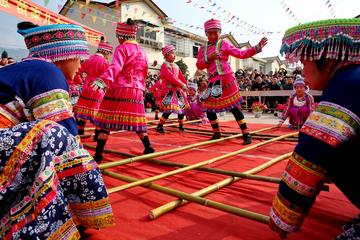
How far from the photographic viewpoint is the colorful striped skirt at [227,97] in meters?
4.16

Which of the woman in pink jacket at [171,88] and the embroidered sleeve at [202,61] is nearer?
the embroidered sleeve at [202,61]

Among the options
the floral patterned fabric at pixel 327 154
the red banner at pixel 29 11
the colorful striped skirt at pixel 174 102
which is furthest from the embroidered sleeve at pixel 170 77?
the floral patterned fabric at pixel 327 154

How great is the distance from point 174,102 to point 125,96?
8.09 ft

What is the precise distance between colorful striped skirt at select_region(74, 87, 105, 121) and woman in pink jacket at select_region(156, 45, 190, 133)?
4.34 ft

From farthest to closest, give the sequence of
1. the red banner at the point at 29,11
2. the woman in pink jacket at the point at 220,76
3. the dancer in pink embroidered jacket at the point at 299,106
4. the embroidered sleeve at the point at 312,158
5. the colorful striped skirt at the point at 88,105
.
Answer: the red banner at the point at 29,11 < the dancer in pink embroidered jacket at the point at 299,106 < the colorful striped skirt at the point at 88,105 < the woman in pink jacket at the point at 220,76 < the embroidered sleeve at the point at 312,158

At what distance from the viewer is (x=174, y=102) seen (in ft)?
18.6

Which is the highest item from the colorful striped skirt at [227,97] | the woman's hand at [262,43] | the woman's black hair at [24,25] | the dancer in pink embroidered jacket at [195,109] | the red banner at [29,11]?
the red banner at [29,11]

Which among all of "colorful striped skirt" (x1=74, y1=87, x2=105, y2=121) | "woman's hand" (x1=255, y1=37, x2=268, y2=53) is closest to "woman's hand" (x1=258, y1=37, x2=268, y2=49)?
"woman's hand" (x1=255, y1=37, x2=268, y2=53)

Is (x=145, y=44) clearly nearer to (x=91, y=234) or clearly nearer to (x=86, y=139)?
(x=86, y=139)

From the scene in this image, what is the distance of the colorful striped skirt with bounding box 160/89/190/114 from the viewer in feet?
18.4

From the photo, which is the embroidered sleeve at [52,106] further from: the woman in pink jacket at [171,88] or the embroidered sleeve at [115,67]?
the woman in pink jacket at [171,88]

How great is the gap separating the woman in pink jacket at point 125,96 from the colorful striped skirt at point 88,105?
4.94 ft

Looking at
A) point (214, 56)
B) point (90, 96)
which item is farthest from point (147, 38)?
point (214, 56)

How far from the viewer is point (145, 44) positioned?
21156mm
